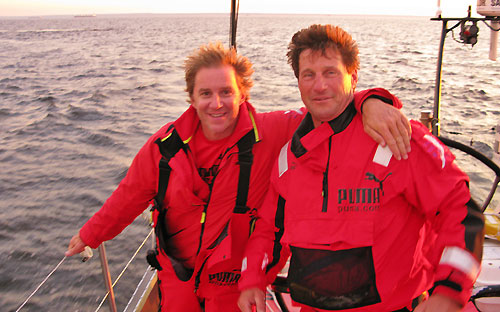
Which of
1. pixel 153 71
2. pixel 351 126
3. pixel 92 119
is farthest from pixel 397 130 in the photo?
pixel 153 71

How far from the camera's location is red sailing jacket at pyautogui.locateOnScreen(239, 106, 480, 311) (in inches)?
65.6

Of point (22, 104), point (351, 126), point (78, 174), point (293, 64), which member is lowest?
point (78, 174)

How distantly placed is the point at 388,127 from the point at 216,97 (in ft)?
2.92

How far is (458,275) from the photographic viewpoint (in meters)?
1.55

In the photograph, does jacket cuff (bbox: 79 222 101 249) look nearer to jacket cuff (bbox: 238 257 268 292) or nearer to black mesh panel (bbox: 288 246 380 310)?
jacket cuff (bbox: 238 257 268 292)

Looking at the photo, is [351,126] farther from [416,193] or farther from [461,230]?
[461,230]

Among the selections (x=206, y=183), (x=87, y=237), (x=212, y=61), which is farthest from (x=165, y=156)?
(x=87, y=237)

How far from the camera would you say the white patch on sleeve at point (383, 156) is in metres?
1.73

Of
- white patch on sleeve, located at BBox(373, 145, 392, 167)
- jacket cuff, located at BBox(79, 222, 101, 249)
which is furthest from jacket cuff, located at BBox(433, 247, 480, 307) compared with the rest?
jacket cuff, located at BBox(79, 222, 101, 249)

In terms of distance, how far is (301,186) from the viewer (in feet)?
6.17

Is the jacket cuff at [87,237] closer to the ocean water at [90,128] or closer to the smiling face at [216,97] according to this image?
the smiling face at [216,97]

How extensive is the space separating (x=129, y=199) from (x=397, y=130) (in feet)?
4.94

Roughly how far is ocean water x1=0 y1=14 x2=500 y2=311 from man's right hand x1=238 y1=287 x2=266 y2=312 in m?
4.07

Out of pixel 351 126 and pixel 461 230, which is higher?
pixel 351 126
